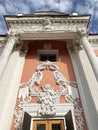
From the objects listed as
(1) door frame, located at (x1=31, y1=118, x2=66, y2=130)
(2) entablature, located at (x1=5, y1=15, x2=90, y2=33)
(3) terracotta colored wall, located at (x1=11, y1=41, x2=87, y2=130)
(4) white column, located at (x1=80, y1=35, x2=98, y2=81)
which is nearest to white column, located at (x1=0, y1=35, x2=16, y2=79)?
(2) entablature, located at (x1=5, y1=15, x2=90, y2=33)

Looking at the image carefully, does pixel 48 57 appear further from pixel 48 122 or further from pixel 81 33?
pixel 48 122

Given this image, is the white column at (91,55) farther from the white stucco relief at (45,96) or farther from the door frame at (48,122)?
the door frame at (48,122)

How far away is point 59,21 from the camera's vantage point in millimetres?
13406

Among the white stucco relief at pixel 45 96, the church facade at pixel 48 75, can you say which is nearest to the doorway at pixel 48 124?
the church facade at pixel 48 75

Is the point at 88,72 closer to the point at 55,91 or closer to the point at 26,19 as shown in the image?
the point at 55,91

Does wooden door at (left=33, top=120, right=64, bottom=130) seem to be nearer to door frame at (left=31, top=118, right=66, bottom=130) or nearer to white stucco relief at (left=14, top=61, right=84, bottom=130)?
door frame at (left=31, top=118, right=66, bottom=130)

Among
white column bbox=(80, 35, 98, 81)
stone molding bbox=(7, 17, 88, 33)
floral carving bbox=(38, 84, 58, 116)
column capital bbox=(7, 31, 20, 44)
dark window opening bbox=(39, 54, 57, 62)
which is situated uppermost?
stone molding bbox=(7, 17, 88, 33)

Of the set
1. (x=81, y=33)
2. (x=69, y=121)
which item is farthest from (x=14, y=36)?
(x=69, y=121)

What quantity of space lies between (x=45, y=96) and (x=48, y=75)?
1862 mm

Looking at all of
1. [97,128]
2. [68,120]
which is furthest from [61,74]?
[97,128]

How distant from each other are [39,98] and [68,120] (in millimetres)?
2005

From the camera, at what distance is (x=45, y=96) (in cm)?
982

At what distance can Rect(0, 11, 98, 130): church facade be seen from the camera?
882 cm

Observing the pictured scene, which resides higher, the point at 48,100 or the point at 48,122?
the point at 48,100
